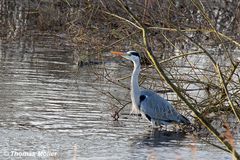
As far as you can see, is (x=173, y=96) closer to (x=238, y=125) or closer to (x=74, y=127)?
(x=238, y=125)

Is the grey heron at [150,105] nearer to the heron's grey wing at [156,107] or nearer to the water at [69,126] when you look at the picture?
the heron's grey wing at [156,107]

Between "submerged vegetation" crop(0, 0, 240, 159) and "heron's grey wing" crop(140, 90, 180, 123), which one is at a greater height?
"submerged vegetation" crop(0, 0, 240, 159)

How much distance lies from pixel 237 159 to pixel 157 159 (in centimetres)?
337

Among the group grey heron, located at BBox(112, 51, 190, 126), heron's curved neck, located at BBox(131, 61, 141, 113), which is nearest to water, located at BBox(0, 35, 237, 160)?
grey heron, located at BBox(112, 51, 190, 126)

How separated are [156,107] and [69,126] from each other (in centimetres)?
142

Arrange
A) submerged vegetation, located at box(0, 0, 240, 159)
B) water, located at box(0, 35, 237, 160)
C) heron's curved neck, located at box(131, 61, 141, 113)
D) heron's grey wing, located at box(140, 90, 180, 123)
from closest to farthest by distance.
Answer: water, located at box(0, 35, 237, 160) < submerged vegetation, located at box(0, 0, 240, 159) < heron's grey wing, located at box(140, 90, 180, 123) < heron's curved neck, located at box(131, 61, 141, 113)

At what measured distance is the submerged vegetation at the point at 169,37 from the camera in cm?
971

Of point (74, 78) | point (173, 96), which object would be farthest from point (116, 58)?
point (173, 96)

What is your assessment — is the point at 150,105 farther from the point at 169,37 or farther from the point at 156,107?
the point at 169,37

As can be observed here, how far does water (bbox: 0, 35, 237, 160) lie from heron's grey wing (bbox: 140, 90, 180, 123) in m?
0.22

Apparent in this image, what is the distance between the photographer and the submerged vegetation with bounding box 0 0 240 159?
9708 mm

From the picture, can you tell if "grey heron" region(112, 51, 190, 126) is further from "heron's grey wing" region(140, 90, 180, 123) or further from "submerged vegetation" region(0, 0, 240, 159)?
"submerged vegetation" region(0, 0, 240, 159)

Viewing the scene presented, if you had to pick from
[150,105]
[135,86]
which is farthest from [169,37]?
[150,105]

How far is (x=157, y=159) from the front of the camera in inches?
318
